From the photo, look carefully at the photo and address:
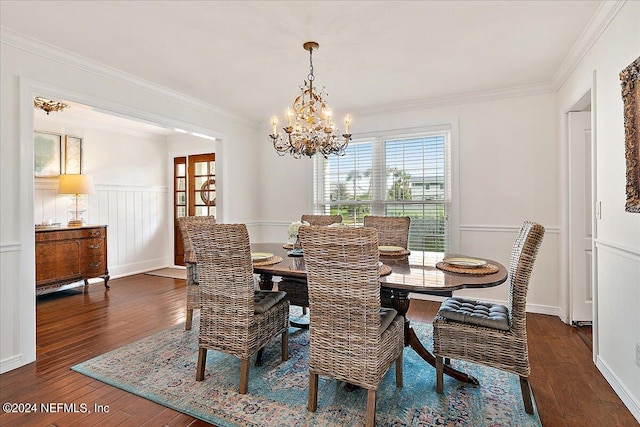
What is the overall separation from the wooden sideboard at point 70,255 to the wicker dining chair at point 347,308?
3952 millimetres

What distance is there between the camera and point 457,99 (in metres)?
4.04

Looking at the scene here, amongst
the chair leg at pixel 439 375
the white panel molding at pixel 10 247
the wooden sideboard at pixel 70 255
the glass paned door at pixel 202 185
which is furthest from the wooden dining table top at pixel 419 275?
the glass paned door at pixel 202 185

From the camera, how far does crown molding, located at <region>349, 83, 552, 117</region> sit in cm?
369

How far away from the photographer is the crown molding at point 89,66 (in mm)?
2541

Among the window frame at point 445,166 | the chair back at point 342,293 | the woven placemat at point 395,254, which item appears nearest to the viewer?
the chair back at point 342,293

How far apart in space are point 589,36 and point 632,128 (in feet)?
3.55

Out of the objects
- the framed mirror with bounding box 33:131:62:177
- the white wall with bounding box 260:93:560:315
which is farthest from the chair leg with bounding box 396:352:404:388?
the framed mirror with bounding box 33:131:62:177

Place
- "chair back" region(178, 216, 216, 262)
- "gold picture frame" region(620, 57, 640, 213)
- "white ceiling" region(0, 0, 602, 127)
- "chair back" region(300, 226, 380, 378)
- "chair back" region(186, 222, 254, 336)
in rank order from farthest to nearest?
"chair back" region(178, 216, 216, 262) < "white ceiling" region(0, 0, 602, 127) < "chair back" region(186, 222, 254, 336) < "gold picture frame" region(620, 57, 640, 213) < "chair back" region(300, 226, 380, 378)

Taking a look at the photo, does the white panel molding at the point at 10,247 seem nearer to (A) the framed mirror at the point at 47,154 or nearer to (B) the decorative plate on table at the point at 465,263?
(A) the framed mirror at the point at 47,154

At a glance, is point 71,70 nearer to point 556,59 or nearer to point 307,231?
point 307,231

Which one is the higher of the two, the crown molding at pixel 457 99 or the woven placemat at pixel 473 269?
the crown molding at pixel 457 99

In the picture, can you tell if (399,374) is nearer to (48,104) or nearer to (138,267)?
(48,104)

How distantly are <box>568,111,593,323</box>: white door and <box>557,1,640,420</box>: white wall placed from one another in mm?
804

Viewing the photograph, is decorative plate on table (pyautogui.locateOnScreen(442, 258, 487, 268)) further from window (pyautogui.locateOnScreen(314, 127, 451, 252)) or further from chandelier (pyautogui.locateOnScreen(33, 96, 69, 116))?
chandelier (pyautogui.locateOnScreen(33, 96, 69, 116))
